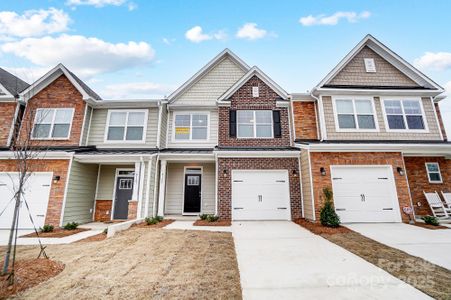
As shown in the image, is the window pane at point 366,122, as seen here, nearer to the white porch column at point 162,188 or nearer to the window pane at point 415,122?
the window pane at point 415,122

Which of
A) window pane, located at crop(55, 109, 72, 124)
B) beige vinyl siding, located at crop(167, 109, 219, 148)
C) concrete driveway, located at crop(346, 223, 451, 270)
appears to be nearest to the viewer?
concrete driveway, located at crop(346, 223, 451, 270)

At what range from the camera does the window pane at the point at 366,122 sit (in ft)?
33.1

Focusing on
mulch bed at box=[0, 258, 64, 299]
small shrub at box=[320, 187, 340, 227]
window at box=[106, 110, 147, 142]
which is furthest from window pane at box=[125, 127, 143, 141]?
small shrub at box=[320, 187, 340, 227]

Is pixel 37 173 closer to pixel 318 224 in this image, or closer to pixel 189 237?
pixel 189 237

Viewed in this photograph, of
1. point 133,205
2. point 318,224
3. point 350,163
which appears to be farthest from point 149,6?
point 318,224

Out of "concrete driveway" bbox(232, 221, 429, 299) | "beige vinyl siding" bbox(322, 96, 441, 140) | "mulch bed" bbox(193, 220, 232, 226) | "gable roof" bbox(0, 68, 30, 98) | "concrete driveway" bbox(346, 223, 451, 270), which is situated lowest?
"concrete driveway" bbox(232, 221, 429, 299)

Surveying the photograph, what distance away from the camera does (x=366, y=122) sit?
10156 millimetres

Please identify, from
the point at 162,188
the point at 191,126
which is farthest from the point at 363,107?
the point at 162,188

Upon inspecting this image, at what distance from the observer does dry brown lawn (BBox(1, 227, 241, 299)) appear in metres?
3.04

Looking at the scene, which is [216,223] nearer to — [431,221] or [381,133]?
[431,221]

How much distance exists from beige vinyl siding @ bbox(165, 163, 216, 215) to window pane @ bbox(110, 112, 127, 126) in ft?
12.3

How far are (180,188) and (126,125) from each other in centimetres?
481

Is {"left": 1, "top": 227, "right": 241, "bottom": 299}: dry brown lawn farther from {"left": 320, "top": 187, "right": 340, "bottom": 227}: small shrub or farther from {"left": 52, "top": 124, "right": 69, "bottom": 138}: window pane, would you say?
{"left": 52, "top": 124, "right": 69, "bottom": 138}: window pane

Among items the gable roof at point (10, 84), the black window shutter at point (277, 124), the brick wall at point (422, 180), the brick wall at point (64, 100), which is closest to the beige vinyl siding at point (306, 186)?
the black window shutter at point (277, 124)
